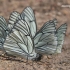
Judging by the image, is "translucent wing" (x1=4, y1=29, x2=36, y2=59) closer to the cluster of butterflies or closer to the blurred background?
the cluster of butterflies

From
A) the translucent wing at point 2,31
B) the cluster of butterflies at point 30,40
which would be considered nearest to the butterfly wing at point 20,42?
the cluster of butterflies at point 30,40

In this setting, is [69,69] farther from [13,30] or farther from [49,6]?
[49,6]

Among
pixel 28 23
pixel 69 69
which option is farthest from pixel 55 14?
pixel 69 69

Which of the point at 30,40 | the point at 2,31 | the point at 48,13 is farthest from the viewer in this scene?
the point at 48,13

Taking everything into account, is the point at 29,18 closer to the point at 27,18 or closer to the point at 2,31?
the point at 27,18

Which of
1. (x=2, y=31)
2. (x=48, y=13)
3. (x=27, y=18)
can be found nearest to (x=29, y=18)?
(x=27, y=18)

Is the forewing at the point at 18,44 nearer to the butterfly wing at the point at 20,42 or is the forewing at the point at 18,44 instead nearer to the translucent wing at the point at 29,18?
the butterfly wing at the point at 20,42

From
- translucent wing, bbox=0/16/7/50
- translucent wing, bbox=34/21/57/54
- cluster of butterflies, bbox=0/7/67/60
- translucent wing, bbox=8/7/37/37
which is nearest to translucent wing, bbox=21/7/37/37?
translucent wing, bbox=8/7/37/37
